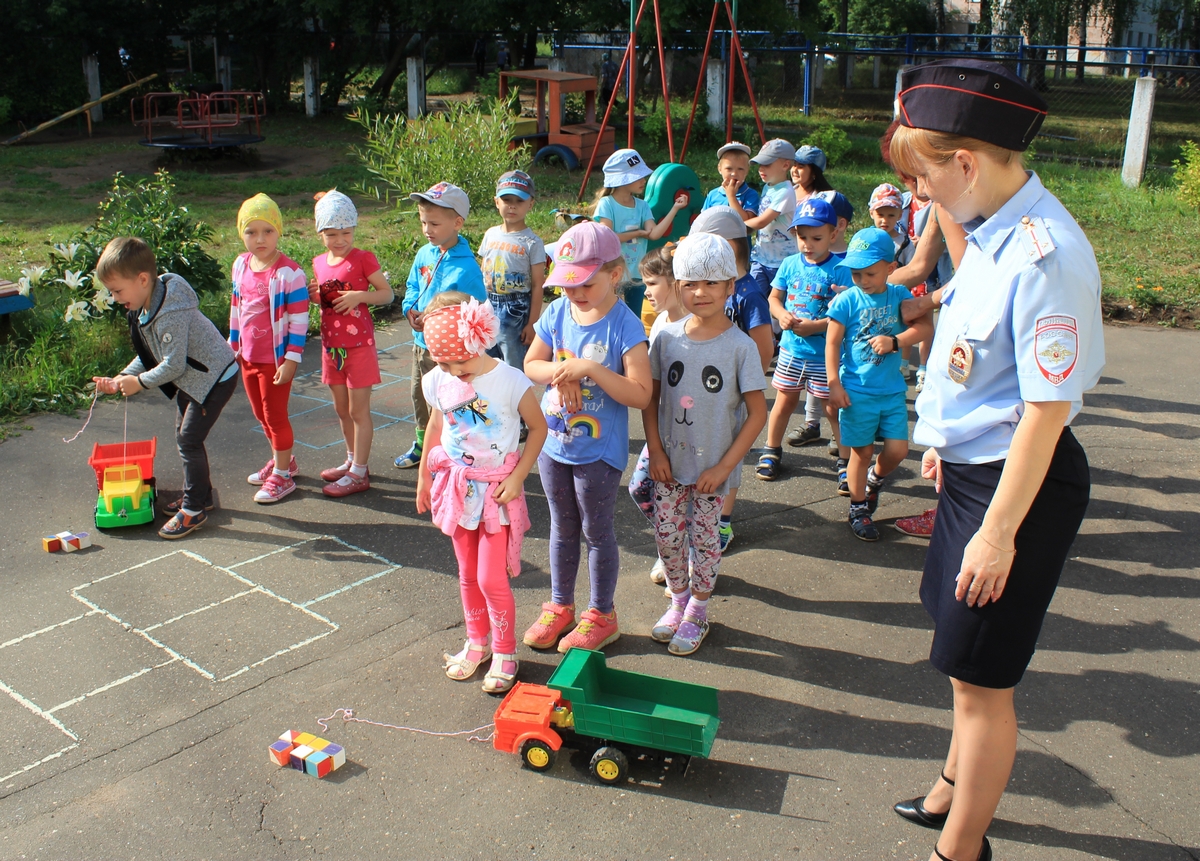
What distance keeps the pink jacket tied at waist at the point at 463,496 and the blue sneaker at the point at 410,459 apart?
2.18 metres

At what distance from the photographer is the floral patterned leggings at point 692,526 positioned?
3.97 m

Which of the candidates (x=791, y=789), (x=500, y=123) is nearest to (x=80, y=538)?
(x=791, y=789)

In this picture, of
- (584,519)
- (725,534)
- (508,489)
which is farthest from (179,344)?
(725,534)

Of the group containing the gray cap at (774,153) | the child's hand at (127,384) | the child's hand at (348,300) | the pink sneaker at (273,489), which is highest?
the gray cap at (774,153)

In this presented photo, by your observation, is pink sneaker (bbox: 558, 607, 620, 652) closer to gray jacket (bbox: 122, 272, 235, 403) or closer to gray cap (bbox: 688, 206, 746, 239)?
gray cap (bbox: 688, 206, 746, 239)

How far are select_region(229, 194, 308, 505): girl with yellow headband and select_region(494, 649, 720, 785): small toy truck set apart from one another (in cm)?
253

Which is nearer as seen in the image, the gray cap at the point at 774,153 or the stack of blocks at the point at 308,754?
the stack of blocks at the point at 308,754

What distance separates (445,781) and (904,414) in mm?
2899

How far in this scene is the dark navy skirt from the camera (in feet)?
7.55

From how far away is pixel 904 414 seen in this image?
4.92 m

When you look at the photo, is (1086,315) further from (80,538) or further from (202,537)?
(80,538)

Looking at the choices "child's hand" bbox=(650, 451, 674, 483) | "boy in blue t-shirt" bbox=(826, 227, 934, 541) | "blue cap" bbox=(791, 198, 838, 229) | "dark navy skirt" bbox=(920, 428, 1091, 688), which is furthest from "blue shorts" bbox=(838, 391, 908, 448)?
"dark navy skirt" bbox=(920, 428, 1091, 688)

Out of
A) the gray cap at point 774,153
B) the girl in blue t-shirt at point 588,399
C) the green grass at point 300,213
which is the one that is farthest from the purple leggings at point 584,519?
the green grass at point 300,213

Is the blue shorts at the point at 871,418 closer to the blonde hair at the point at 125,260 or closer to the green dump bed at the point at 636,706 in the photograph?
the green dump bed at the point at 636,706
